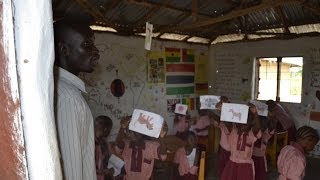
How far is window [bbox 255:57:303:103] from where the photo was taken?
6.49 meters

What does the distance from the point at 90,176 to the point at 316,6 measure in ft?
15.2

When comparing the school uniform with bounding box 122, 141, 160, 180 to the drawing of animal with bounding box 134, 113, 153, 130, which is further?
the school uniform with bounding box 122, 141, 160, 180

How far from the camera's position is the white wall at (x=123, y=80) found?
595cm

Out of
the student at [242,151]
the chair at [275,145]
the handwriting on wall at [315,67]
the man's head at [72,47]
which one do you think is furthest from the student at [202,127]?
the man's head at [72,47]

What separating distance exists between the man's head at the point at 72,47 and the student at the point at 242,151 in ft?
9.92

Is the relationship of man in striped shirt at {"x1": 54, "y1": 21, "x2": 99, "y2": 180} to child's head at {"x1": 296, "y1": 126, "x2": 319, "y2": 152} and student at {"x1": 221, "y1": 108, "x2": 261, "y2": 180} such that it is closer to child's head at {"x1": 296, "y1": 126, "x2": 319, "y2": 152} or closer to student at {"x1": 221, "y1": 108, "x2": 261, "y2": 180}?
child's head at {"x1": 296, "y1": 126, "x2": 319, "y2": 152}

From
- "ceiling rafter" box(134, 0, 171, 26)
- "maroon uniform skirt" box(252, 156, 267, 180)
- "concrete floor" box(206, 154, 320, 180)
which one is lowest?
"concrete floor" box(206, 154, 320, 180)

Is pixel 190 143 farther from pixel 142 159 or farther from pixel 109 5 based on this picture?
pixel 109 5

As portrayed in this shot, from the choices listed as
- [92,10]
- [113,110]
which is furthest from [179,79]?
[92,10]

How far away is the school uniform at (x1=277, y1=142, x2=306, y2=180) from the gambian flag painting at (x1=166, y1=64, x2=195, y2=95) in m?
4.14

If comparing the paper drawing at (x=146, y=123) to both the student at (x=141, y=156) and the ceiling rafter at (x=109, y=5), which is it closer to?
the student at (x=141, y=156)

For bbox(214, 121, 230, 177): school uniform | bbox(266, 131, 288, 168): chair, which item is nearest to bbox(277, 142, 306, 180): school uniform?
bbox(214, 121, 230, 177): school uniform

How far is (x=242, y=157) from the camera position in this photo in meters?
3.92

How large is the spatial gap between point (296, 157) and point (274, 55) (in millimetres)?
3985
